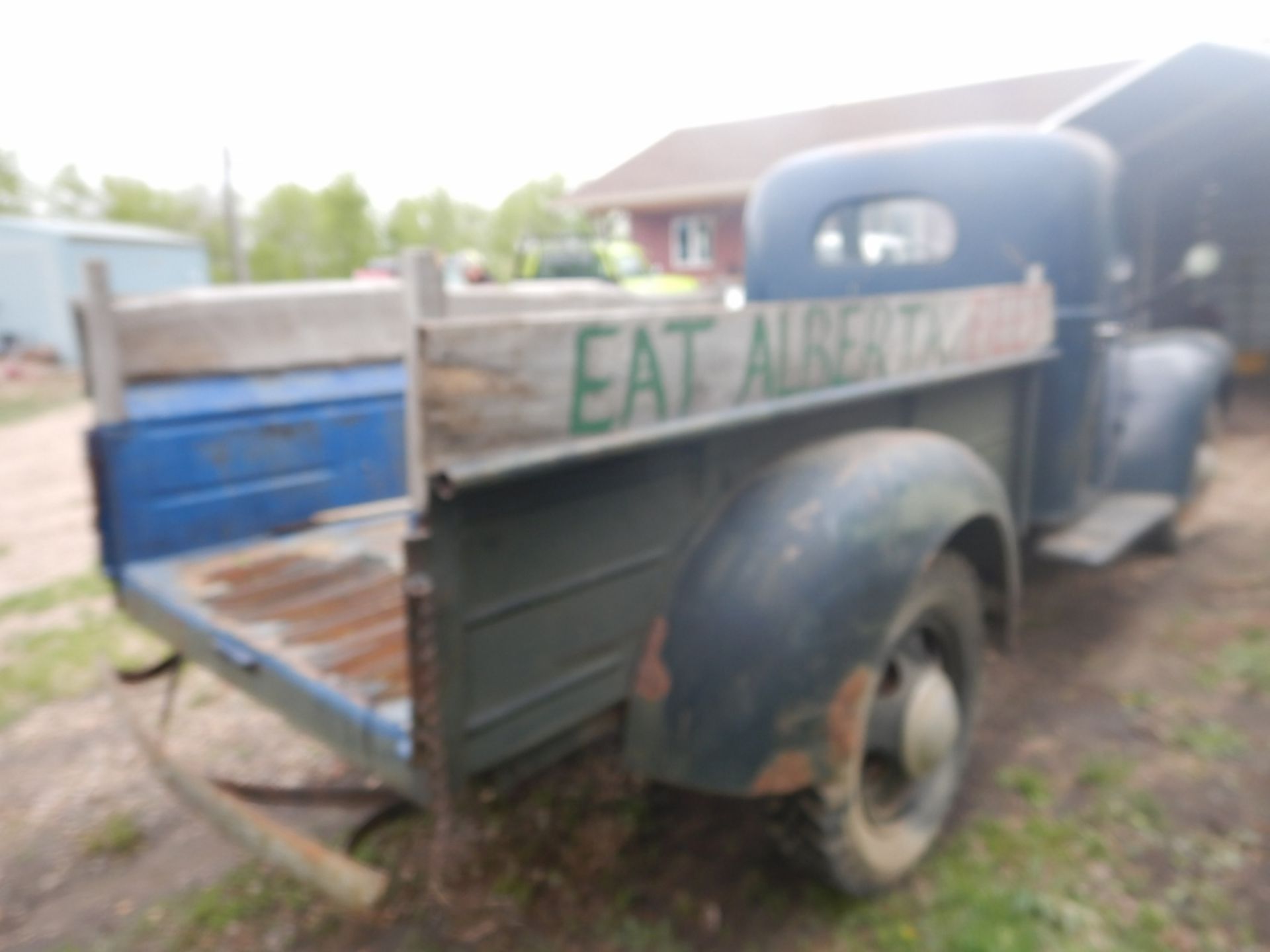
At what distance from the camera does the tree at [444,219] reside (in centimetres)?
4228

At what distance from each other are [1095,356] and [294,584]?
274cm

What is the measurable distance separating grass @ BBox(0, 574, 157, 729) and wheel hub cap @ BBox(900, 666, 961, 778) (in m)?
2.51

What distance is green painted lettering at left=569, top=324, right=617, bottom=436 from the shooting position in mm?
1399

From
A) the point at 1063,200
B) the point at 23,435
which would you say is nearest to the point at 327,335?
the point at 1063,200

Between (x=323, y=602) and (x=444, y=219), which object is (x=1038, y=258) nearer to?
(x=323, y=602)

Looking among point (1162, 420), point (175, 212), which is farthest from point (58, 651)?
point (175, 212)

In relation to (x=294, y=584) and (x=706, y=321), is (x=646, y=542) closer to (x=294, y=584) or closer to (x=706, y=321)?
(x=706, y=321)

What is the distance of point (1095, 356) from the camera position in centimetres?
323

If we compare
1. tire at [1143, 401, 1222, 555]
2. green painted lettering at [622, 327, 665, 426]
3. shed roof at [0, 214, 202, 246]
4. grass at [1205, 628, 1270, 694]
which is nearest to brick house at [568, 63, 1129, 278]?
shed roof at [0, 214, 202, 246]

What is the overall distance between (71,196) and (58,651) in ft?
128

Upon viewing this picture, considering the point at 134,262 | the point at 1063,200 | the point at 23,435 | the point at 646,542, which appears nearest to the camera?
the point at 646,542

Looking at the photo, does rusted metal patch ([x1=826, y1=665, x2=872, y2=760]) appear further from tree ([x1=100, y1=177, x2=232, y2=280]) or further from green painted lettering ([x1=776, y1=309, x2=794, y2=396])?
tree ([x1=100, y1=177, x2=232, y2=280])

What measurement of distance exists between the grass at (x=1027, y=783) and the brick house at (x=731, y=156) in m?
13.6

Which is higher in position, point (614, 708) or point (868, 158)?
point (868, 158)
